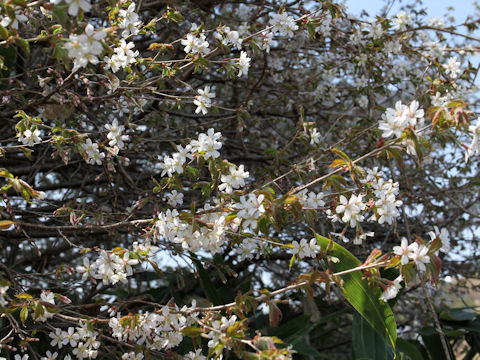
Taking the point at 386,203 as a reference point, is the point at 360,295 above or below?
below

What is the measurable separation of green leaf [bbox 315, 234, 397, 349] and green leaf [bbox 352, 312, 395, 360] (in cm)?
35

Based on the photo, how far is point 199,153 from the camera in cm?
179

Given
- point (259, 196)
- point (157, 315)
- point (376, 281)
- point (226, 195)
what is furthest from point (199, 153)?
point (376, 281)

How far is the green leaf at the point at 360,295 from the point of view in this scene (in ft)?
6.29

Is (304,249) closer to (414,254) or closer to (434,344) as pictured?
(414,254)

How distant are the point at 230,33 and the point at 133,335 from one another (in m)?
1.17

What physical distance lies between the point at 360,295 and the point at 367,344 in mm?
574

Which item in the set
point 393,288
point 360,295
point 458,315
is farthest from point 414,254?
point 458,315

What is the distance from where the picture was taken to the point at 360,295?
195cm

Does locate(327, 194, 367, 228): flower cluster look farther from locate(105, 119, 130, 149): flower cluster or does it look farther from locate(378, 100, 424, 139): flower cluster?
locate(105, 119, 130, 149): flower cluster

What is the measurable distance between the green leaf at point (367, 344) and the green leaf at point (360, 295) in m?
0.35

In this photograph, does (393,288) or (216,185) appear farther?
(216,185)

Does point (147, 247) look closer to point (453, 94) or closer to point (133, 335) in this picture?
point (133, 335)

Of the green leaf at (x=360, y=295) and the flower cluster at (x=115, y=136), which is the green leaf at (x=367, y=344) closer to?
the green leaf at (x=360, y=295)
